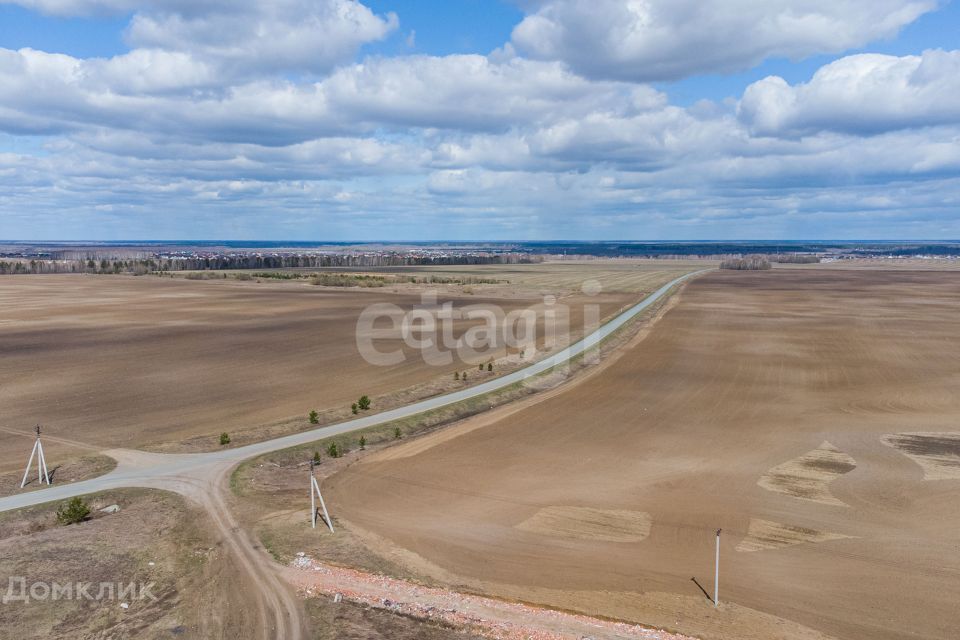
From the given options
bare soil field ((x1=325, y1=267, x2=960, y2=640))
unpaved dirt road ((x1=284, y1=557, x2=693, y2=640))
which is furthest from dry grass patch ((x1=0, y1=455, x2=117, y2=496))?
unpaved dirt road ((x1=284, y1=557, x2=693, y2=640))

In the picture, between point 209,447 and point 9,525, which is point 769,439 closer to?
point 209,447

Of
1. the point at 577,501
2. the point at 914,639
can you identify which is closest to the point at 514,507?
the point at 577,501

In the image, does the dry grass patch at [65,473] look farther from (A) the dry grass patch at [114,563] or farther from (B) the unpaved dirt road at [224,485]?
(A) the dry grass patch at [114,563]

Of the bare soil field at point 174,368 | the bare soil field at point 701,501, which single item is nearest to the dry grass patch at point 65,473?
the bare soil field at point 174,368

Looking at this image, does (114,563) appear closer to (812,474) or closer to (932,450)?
(812,474)

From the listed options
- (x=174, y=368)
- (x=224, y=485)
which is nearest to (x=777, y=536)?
(x=224, y=485)

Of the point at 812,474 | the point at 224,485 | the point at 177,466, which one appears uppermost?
the point at 177,466
